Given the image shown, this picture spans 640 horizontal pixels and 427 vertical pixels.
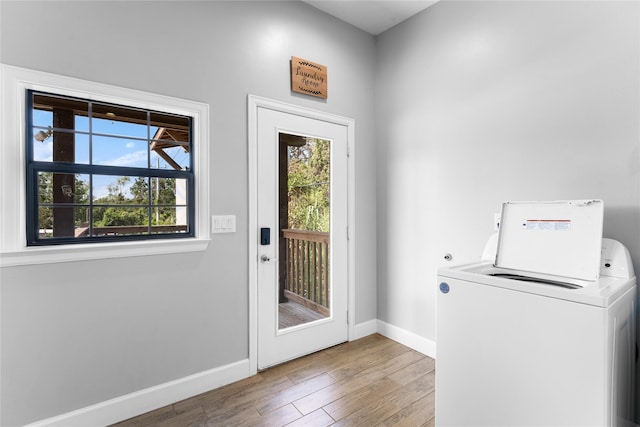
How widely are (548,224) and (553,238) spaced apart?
3.2 inches

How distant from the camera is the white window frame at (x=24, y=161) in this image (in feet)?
5.07

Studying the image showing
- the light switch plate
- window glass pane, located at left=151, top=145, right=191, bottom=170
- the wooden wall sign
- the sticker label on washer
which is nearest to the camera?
the sticker label on washer

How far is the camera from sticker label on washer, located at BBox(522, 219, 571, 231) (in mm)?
1589

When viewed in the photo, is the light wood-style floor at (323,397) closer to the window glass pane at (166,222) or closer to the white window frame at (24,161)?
the white window frame at (24,161)

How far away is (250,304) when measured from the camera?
91.7 inches

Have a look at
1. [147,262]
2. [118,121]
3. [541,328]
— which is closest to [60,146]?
[118,121]

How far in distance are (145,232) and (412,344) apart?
7.68ft

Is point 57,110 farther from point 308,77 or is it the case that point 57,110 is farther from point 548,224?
point 548,224

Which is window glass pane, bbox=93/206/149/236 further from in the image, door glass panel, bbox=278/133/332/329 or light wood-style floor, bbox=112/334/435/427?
light wood-style floor, bbox=112/334/435/427

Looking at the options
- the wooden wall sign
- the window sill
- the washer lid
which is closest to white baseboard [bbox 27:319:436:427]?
the window sill

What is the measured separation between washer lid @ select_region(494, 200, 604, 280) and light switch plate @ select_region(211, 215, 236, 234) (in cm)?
171

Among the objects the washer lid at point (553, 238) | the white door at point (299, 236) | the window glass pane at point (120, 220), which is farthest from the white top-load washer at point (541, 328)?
the window glass pane at point (120, 220)

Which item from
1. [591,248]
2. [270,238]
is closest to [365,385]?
[270,238]

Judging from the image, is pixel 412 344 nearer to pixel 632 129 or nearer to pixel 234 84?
pixel 632 129
